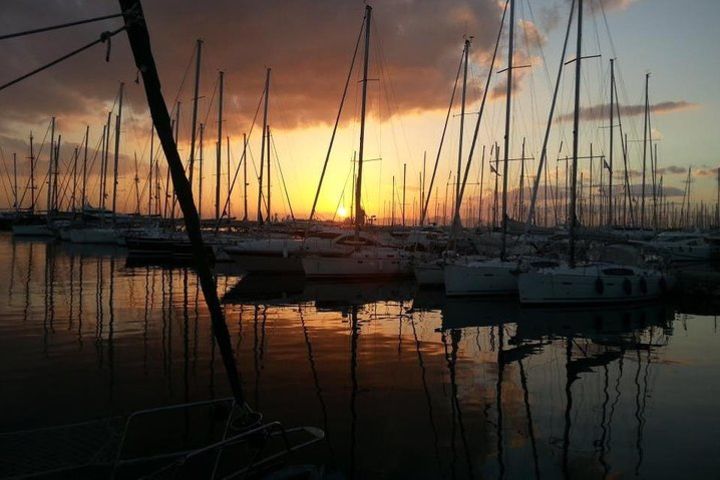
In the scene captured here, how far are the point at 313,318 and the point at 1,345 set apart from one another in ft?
33.5

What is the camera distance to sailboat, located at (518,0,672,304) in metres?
25.0

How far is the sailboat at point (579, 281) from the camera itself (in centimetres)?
2502

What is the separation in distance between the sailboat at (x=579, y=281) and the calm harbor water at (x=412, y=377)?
4.02 ft

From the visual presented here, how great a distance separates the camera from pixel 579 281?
2528 centimetres

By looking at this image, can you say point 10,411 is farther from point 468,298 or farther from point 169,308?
point 468,298

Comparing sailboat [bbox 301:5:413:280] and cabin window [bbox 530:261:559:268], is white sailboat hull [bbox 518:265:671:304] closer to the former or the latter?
cabin window [bbox 530:261:559:268]

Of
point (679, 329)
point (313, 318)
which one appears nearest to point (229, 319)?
point (313, 318)

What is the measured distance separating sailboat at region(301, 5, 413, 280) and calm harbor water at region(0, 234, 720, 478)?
9.54 m

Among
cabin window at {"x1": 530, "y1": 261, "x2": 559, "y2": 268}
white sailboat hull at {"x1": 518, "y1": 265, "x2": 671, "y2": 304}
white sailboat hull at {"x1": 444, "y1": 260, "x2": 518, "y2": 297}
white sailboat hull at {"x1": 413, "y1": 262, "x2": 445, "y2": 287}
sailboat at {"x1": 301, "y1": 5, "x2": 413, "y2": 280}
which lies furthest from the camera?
sailboat at {"x1": 301, "y1": 5, "x2": 413, "y2": 280}

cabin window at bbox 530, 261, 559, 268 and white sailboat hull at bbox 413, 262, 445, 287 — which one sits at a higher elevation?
cabin window at bbox 530, 261, 559, 268

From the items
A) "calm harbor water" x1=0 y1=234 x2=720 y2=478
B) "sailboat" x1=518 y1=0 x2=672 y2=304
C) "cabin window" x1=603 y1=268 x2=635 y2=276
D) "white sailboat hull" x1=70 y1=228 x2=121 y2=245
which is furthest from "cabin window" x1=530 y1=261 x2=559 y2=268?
"white sailboat hull" x1=70 y1=228 x2=121 y2=245

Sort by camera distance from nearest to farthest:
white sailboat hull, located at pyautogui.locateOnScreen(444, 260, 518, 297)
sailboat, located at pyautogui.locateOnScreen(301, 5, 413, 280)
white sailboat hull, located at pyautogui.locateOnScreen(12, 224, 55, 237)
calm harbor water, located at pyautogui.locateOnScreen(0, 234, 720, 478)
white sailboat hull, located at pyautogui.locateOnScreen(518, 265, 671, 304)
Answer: calm harbor water, located at pyautogui.locateOnScreen(0, 234, 720, 478), white sailboat hull, located at pyautogui.locateOnScreen(518, 265, 671, 304), white sailboat hull, located at pyautogui.locateOnScreen(444, 260, 518, 297), sailboat, located at pyautogui.locateOnScreen(301, 5, 413, 280), white sailboat hull, located at pyautogui.locateOnScreen(12, 224, 55, 237)

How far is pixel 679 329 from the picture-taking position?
21.0 m

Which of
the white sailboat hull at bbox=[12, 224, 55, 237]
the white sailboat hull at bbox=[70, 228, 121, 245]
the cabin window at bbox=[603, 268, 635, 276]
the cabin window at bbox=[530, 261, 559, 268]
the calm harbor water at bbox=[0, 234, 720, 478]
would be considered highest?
the white sailboat hull at bbox=[12, 224, 55, 237]
